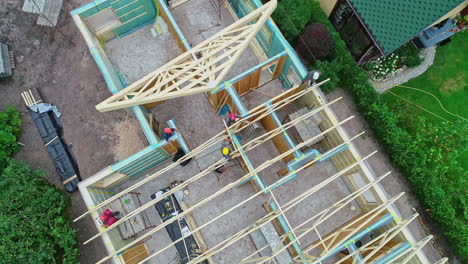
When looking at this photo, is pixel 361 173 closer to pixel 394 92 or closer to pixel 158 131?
pixel 394 92

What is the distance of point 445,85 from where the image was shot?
62.2 feet

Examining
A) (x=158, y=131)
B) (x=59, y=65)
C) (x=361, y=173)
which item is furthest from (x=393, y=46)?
Answer: (x=59, y=65)

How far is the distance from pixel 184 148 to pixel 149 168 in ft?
9.72

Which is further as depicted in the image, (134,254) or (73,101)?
(73,101)

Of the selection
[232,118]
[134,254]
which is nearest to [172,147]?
[232,118]

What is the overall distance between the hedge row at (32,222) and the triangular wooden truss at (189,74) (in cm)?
672

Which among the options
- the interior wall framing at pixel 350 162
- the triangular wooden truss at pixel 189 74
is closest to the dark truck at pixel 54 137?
the triangular wooden truss at pixel 189 74

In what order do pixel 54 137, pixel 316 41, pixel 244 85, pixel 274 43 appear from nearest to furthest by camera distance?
pixel 274 43
pixel 244 85
pixel 316 41
pixel 54 137

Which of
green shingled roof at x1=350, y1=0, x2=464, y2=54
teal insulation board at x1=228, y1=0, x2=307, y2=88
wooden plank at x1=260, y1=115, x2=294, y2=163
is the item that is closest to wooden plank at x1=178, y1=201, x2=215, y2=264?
wooden plank at x1=260, y1=115, x2=294, y2=163

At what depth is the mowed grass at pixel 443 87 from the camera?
60.7 feet

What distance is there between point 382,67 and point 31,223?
22.2 meters

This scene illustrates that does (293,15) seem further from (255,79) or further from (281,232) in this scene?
(281,232)

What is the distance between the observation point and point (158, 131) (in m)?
16.6

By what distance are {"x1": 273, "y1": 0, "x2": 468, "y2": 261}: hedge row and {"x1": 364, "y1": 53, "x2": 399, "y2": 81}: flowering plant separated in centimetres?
222
